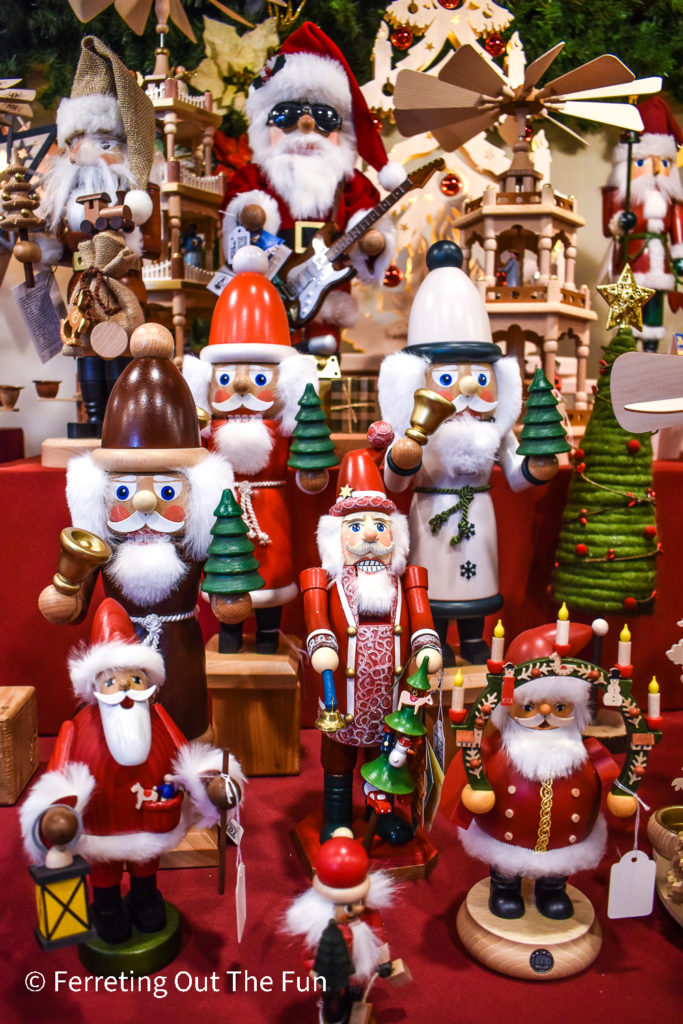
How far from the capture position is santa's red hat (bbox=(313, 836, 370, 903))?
1.16 meters

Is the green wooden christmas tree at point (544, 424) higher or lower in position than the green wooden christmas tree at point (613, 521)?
higher

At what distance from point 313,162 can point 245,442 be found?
3.33 ft

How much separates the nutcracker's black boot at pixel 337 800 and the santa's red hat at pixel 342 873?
0.58 m

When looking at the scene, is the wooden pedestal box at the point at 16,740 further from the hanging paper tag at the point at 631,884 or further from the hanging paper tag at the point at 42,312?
the hanging paper tag at the point at 631,884

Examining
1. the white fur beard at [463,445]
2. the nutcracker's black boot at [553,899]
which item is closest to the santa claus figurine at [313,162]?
the white fur beard at [463,445]

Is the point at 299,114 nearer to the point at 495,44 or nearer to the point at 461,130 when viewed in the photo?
the point at 461,130

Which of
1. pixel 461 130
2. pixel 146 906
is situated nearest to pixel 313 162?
pixel 461 130

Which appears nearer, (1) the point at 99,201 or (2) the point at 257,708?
(2) the point at 257,708

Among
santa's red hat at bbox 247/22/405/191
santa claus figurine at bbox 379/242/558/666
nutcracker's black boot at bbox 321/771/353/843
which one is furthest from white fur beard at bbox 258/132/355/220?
nutcracker's black boot at bbox 321/771/353/843

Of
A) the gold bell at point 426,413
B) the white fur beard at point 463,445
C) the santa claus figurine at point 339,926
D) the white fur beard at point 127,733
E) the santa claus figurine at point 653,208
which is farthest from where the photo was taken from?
the santa claus figurine at point 653,208

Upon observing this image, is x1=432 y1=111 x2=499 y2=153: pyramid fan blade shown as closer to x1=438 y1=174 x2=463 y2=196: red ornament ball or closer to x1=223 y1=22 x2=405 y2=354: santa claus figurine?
x1=223 y1=22 x2=405 y2=354: santa claus figurine

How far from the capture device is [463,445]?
203 centimetres

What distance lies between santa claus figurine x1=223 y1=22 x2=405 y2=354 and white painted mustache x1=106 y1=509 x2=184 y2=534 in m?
0.95

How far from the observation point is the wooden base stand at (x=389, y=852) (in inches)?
67.2
